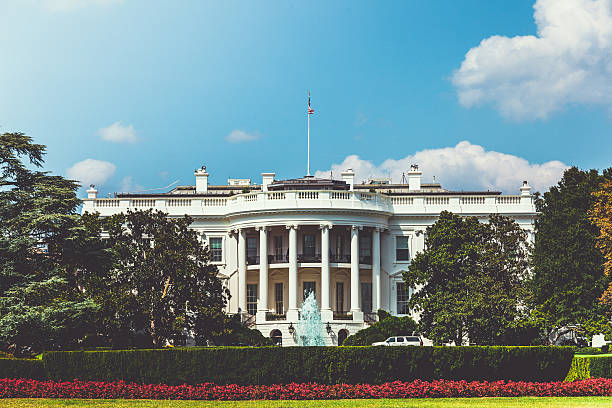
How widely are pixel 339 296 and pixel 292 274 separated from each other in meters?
5.58

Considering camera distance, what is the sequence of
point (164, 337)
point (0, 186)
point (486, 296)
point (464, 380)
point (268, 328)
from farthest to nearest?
point (268, 328)
point (486, 296)
point (164, 337)
point (0, 186)
point (464, 380)

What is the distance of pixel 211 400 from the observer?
2781cm

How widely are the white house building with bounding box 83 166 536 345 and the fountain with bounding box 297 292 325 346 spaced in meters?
0.44

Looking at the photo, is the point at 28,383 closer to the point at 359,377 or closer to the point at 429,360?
the point at 359,377

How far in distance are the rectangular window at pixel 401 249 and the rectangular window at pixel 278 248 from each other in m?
8.62

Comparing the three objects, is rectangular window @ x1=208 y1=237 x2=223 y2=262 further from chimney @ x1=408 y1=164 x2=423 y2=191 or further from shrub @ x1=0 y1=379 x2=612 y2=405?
shrub @ x1=0 y1=379 x2=612 y2=405

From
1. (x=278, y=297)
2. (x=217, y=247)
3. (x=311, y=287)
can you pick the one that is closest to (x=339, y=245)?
(x=311, y=287)

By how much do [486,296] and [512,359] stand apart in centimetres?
1632

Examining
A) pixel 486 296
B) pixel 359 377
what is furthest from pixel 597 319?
pixel 359 377

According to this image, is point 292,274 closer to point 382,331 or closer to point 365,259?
point 365,259

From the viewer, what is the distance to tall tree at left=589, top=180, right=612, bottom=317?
43.2m

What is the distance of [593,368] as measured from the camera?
106 feet

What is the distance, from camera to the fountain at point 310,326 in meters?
56.1

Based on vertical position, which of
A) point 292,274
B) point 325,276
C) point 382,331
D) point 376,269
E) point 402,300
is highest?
point 376,269
